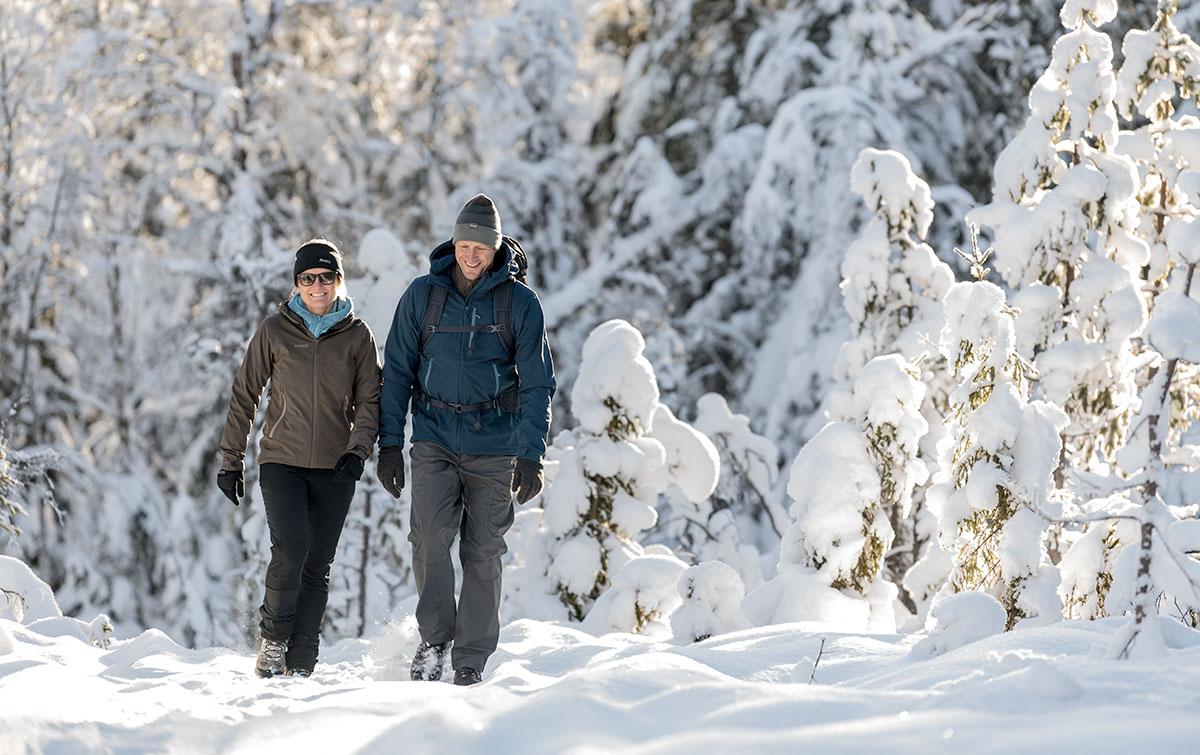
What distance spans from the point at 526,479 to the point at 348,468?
2.86ft

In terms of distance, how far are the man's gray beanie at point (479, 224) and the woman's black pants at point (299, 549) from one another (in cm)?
136

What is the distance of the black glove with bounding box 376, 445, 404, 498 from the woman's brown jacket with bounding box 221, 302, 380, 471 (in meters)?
0.08

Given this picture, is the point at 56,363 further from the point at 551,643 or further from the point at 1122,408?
the point at 1122,408

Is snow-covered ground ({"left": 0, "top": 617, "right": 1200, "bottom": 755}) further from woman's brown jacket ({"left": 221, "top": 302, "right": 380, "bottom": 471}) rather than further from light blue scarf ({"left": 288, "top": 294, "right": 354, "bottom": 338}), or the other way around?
light blue scarf ({"left": 288, "top": 294, "right": 354, "bottom": 338})

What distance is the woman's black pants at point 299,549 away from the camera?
5.32m

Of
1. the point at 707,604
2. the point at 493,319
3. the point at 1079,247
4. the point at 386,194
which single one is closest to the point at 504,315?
the point at 493,319

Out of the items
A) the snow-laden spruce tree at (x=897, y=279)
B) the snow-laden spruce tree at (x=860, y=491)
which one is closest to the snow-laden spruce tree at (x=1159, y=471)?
the snow-laden spruce tree at (x=860, y=491)

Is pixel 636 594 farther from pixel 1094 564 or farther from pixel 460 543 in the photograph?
pixel 1094 564

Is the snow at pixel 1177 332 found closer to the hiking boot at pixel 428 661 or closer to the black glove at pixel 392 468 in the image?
the black glove at pixel 392 468

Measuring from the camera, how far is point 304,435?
5355mm

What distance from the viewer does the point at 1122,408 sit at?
287 inches

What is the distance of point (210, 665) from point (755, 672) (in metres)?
2.77

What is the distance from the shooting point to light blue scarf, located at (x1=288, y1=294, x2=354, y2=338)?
5.39 m

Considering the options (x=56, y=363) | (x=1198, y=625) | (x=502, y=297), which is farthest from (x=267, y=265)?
(x=1198, y=625)
